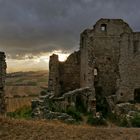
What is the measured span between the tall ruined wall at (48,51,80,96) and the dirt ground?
20.3 m

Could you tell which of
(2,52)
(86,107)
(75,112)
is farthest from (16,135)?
(86,107)

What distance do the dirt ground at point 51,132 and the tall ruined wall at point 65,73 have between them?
20.3 meters

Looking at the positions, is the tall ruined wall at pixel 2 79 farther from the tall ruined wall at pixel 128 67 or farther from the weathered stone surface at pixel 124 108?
the tall ruined wall at pixel 128 67

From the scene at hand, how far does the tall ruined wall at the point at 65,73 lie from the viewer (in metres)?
41.4

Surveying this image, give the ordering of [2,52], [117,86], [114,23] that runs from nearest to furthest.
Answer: [2,52], [117,86], [114,23]

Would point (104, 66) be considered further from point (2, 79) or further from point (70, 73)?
point (2, 79)

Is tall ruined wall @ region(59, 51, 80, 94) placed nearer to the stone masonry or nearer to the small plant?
the small plant

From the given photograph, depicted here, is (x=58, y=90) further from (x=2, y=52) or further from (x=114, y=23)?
(x=2, y=52)

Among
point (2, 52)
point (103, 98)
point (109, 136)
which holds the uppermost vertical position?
point (2, 52)

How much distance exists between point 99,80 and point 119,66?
9.84 ft

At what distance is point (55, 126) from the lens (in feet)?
68.1

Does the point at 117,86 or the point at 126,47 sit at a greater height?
the point at 126,47

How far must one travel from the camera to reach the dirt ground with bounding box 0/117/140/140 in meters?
19.0

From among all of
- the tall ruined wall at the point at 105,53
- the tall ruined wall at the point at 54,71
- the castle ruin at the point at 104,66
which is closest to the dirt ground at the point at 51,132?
the castle ruin at the point at 104,66
